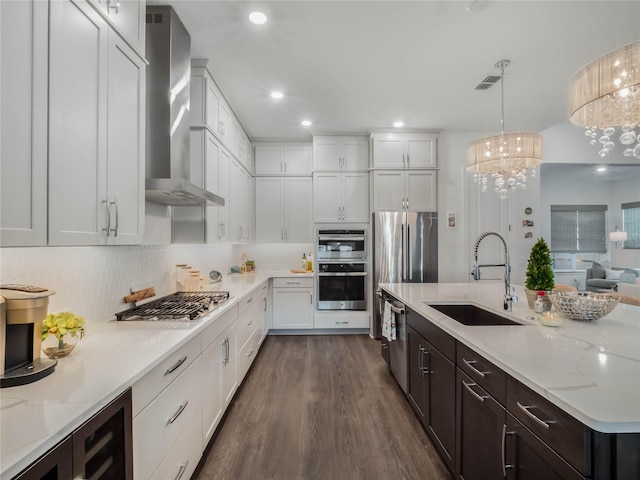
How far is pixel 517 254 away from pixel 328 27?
13.2ft

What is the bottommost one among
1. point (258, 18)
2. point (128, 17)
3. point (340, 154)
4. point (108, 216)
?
point (108, 216)

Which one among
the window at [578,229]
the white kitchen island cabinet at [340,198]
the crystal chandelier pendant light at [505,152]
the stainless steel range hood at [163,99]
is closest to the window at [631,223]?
the window at [578,229]

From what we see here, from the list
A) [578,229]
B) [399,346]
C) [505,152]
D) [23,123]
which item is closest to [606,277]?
[578,229]

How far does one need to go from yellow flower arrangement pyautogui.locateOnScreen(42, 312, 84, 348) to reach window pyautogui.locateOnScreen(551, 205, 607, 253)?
971 cm

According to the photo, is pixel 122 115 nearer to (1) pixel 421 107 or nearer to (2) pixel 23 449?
(2) pixel 23 449

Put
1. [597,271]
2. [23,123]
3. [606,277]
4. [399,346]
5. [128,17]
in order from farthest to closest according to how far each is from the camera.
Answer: [597,271], [606,277], [399,346], [128,17], [23,123]

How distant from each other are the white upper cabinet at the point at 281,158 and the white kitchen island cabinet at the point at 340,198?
0.43 m

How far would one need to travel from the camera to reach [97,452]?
956 mm

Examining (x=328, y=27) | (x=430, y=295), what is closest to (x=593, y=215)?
(x=430, y=295)

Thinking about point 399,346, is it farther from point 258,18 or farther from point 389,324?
point 258,18

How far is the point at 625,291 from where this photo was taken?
12.4ft

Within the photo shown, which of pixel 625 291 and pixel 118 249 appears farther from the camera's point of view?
pixel 625 291

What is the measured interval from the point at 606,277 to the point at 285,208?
25.4 feet

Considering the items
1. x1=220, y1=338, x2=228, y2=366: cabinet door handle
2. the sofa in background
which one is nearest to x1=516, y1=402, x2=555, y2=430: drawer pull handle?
x1=220, y1=338, x2=228, y2=366: cabinet door handle
